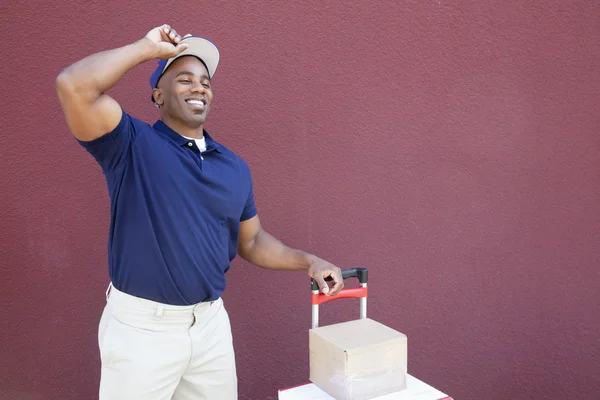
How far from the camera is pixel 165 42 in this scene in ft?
5.52

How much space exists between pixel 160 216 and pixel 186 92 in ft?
1.67

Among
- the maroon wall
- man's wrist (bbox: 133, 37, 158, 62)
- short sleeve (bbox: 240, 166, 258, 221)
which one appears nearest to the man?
man's wrist (bbox: 133, 37, 158, 62)

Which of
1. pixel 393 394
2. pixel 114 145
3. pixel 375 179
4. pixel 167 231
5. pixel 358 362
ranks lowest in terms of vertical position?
pixel 393 394

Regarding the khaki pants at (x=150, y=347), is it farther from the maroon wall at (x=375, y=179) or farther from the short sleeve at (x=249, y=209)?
the maroon wall at (x=375, y=179)

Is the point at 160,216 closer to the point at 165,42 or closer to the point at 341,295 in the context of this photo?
the point at 165,42

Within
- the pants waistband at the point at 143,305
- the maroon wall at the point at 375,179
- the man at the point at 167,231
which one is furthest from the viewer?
the maroon wall at the point at 375,179

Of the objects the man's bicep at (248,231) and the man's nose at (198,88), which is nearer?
the man's nose at (198,88)

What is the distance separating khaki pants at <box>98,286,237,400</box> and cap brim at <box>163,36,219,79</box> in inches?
36.4

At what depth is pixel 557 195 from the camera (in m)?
3.16

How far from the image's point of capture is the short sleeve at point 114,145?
1.62 meters

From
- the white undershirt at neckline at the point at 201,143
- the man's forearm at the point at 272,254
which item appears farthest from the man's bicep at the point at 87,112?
the man's forearm at the point at 272,254

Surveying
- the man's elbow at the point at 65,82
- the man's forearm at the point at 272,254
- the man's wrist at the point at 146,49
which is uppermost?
the man's wrist at the point at 146,49

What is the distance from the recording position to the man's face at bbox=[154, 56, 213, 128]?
196 centimetres

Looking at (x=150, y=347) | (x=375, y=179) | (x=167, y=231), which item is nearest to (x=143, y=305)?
(x=150, y=347)
